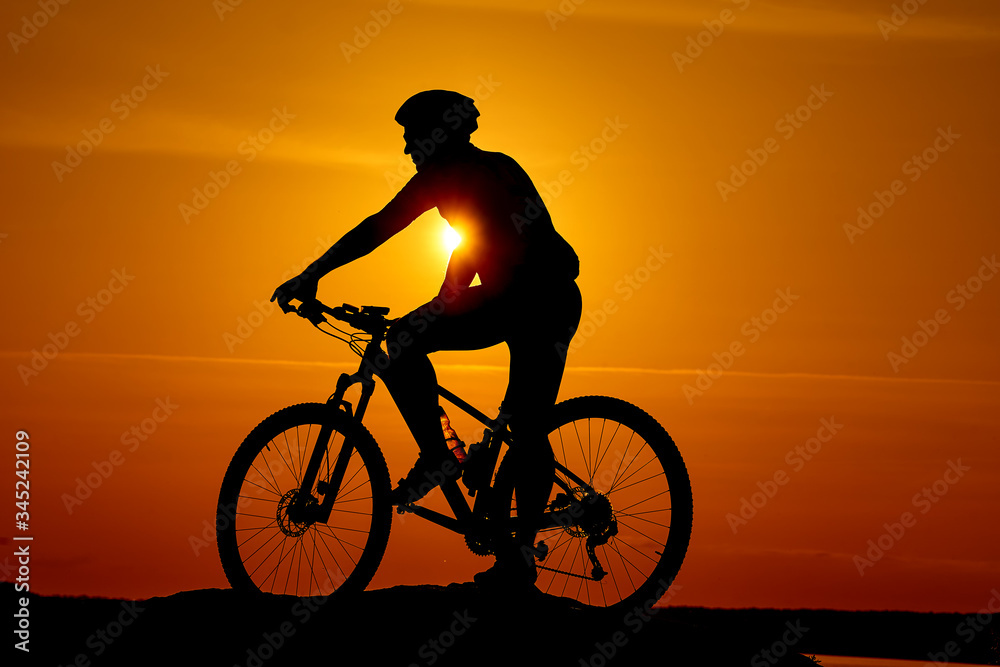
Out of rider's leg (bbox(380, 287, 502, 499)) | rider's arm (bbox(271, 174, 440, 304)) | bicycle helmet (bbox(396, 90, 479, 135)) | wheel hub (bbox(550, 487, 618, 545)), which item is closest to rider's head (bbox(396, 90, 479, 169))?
bicycle helmet (bbox(396, 90, 479, 135))

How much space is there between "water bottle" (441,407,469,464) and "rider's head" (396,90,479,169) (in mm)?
1434

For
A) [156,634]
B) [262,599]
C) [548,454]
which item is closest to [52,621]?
[156,634]

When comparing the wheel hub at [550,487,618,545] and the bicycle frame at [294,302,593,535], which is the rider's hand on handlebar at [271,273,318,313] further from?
the wheel hub at [550,487,618,545]

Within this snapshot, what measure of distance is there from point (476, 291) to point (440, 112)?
1004 millimetres

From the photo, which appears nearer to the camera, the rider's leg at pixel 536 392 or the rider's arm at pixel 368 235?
the rider's arm at pixel 368 235

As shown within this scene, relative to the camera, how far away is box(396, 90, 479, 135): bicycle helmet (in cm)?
586

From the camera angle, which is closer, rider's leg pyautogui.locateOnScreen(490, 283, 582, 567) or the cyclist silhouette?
the cyclist silhouette

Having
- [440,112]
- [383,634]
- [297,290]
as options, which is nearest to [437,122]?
[440,112]

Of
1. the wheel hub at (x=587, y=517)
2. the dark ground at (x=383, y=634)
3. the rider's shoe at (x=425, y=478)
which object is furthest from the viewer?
the wheel hub at (x=587, y=517)

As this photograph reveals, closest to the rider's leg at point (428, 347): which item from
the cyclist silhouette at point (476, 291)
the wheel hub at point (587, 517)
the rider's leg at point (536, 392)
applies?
the cyclist silhouette at point (476, 291)

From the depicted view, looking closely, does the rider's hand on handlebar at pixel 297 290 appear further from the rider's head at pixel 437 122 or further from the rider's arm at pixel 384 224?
the rider's head at pixel 437 122

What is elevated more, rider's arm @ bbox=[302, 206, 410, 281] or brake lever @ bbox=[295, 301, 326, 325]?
rider's arm @ bbox=[302, 206, 410, 281]

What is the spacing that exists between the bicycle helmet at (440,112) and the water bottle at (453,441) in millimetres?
1577

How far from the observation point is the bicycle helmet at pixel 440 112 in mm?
5863
